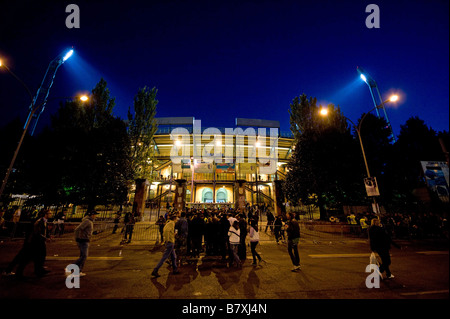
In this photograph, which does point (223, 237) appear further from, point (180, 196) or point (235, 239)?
point (180, 196)

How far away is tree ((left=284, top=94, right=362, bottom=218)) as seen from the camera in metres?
16.7

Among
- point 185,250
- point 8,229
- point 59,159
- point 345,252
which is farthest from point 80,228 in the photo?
point 59,159

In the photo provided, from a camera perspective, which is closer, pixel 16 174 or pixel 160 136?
pixel 16 174

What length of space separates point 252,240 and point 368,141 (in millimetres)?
18313

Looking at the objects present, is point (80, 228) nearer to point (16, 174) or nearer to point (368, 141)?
point (16, 174)

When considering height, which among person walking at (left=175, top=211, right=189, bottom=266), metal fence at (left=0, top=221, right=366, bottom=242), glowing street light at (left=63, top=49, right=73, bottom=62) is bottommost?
metal fence at (left=0, top=221, right=366, bottom=242)

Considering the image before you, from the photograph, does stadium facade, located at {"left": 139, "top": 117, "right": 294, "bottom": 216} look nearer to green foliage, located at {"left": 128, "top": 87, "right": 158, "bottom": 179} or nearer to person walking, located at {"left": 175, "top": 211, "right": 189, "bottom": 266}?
green foliage, located at {"left": 128, "top": 87, "right": 158, "bottom": 179}

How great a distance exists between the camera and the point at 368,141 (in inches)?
721

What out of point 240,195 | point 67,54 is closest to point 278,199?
point 240,195

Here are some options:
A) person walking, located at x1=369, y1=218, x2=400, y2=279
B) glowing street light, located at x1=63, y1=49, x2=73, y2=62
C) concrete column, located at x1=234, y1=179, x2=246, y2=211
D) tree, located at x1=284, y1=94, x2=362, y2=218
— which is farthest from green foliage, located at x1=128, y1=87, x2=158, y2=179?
glowing street light, located at x1=63, y1=49, x2=73, y2=62

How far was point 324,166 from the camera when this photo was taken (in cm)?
1706

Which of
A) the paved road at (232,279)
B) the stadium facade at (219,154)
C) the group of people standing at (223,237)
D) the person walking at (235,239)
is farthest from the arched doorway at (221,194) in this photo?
the person walking at (235,239)

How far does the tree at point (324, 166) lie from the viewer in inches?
656

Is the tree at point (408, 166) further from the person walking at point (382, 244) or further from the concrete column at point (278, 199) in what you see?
the person walking at point (382, 244)
